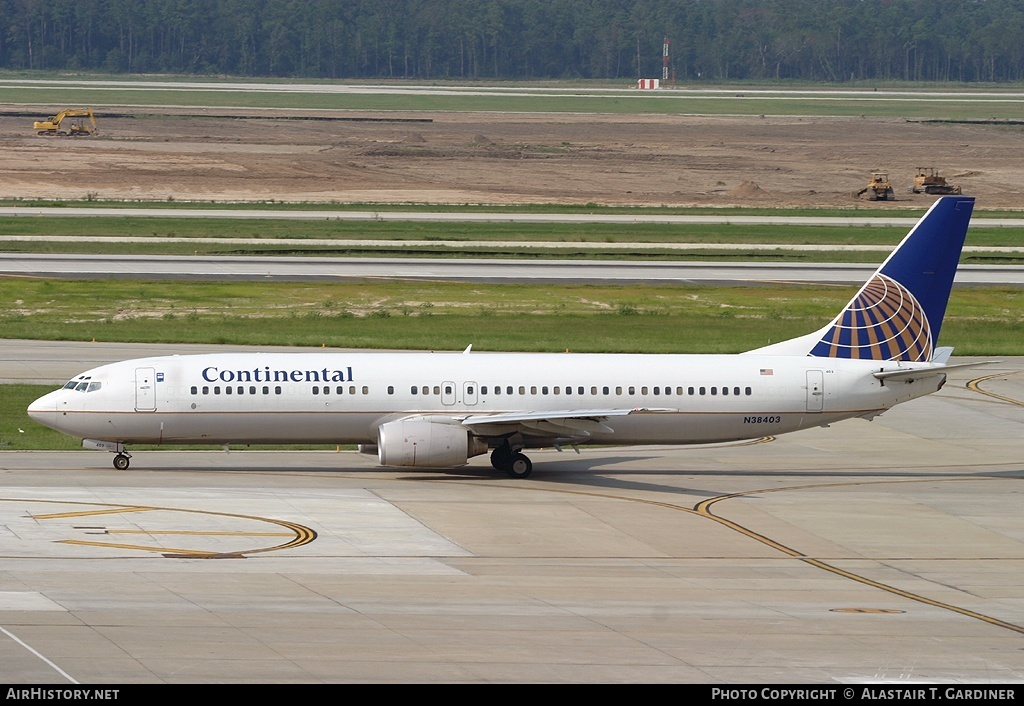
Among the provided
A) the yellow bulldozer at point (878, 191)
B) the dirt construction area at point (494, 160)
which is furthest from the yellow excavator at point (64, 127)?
the yellow bulldozer at point (878, 191)

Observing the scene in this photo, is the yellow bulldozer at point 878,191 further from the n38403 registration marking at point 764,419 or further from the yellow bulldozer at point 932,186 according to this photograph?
the n38403 registration marking at point 764,419

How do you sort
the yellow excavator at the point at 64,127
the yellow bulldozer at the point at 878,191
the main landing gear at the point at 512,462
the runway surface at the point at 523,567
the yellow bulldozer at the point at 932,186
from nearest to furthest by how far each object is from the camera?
the runway surface at the point at 523,567 < the main landing gear at the point at 512,462 < the yellow bulldozer at the point at 878,191 < the yellow bulldozer at the point at 932,186 < the yellow excavator at the point at 64,127

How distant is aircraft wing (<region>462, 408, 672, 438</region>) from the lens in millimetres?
42062

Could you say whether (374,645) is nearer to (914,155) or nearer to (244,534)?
(244,534)

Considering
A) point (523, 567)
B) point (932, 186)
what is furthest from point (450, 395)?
point (932, 186)

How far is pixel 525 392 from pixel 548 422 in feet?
5.09

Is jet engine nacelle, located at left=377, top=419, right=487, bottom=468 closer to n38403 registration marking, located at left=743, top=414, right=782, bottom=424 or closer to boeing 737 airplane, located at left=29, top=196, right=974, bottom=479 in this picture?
boeing 737 airplane, located at left=29, top=196, right=974, bottom=479

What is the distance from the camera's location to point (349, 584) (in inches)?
1153

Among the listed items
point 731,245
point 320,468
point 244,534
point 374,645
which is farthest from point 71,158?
point 374,645

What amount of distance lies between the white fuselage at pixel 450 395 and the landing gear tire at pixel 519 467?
77 cm

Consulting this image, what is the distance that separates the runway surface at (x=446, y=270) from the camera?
82.2 metres

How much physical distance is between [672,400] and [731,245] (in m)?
59.8

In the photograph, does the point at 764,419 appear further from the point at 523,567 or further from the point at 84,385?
the point at 84,385

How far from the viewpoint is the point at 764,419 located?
44.4 metres
